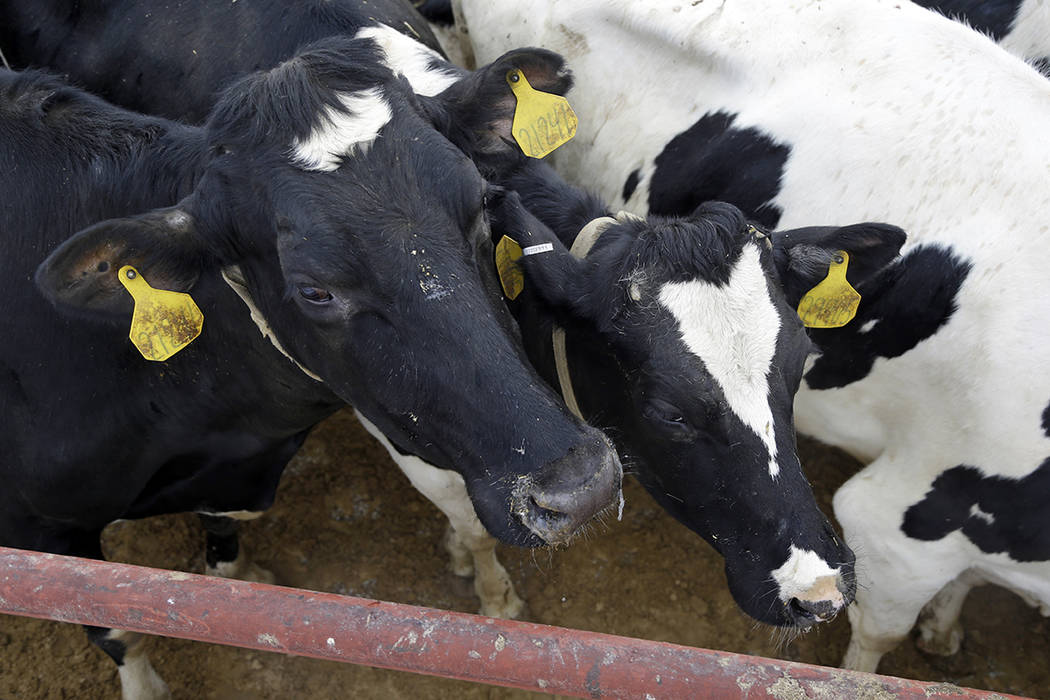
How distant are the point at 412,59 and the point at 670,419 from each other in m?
1.74

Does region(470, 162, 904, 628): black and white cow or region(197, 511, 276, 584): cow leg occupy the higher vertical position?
region(470, 162, 904, 628): black and white cow

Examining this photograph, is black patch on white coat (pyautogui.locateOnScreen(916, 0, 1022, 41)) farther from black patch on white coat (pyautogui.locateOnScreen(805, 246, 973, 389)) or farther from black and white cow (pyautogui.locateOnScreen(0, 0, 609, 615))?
black and white cow (pyautogui.locateOnScreen(0, 0, 609, 615))

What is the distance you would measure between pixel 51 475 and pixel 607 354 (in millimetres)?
2055

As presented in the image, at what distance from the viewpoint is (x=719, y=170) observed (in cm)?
363

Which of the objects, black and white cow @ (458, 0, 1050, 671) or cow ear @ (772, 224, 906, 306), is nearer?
cow ear @ (772, 224, 906, 306)

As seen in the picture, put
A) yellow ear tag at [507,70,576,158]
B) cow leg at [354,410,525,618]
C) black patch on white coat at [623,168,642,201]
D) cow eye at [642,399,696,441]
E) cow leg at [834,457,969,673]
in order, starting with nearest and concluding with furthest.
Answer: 1. cow eye at [642,399,696,441]
2. yellow ear tag at [507,70,576,158]
3. cow leg at [834,457,969,673]
4. cow leg at [354,410,525,618]
5. black patch on white coat at [623,168,642,201]

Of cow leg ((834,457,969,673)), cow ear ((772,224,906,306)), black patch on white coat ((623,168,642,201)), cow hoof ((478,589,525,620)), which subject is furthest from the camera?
cow hoof ((478,589,525,620))

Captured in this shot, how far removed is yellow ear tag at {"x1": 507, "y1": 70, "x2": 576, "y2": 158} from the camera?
2934mm

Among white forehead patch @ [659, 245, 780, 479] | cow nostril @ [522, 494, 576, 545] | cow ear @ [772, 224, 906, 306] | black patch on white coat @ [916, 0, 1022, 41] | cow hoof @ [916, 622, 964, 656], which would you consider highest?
black patch on white coat @ [916, 0, 1022, 41]

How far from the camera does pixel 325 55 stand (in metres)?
2.58

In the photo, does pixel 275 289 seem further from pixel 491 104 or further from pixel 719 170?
pixel 719 170

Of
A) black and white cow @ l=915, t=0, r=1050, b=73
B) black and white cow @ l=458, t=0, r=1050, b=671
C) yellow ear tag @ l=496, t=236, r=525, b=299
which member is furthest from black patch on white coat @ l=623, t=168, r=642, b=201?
black and white cow @ l=915, t=0, r=1050, b=73

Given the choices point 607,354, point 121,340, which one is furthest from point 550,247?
point 121,340

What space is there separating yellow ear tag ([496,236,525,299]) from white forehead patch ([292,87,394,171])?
1.85ft
